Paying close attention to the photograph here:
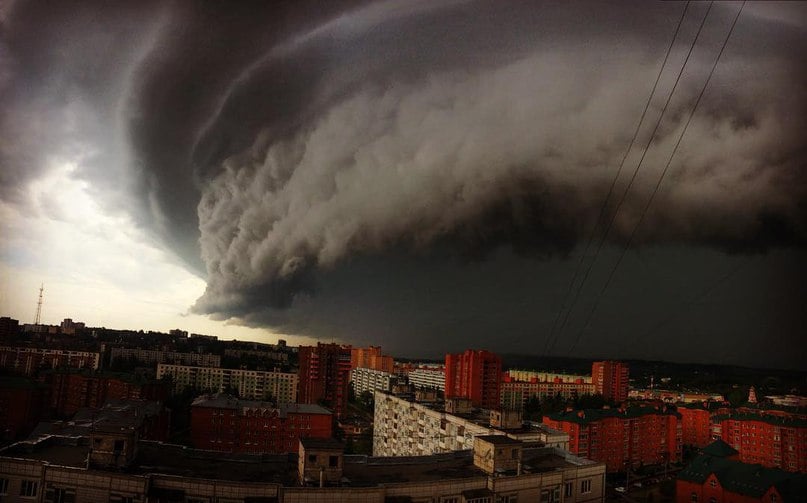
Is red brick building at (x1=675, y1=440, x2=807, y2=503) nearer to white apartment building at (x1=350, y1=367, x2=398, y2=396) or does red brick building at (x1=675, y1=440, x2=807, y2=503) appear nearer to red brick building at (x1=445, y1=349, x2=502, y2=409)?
red brick building at (x1=445, y1=349, x2=502, y2=409)

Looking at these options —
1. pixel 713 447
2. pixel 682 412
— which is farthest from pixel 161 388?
pixel 682 412

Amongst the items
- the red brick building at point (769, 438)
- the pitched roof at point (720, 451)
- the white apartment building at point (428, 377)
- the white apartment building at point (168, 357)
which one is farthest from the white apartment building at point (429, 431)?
the white apartment building at point (428, 377)

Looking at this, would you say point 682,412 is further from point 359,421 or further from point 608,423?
point 359,421

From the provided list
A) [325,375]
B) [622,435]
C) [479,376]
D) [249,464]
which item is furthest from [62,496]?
[479,376]

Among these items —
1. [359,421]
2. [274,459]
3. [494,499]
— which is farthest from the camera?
[359,421]

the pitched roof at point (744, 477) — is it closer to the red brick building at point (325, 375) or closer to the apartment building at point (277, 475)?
the apartment building at point (277, 475)
